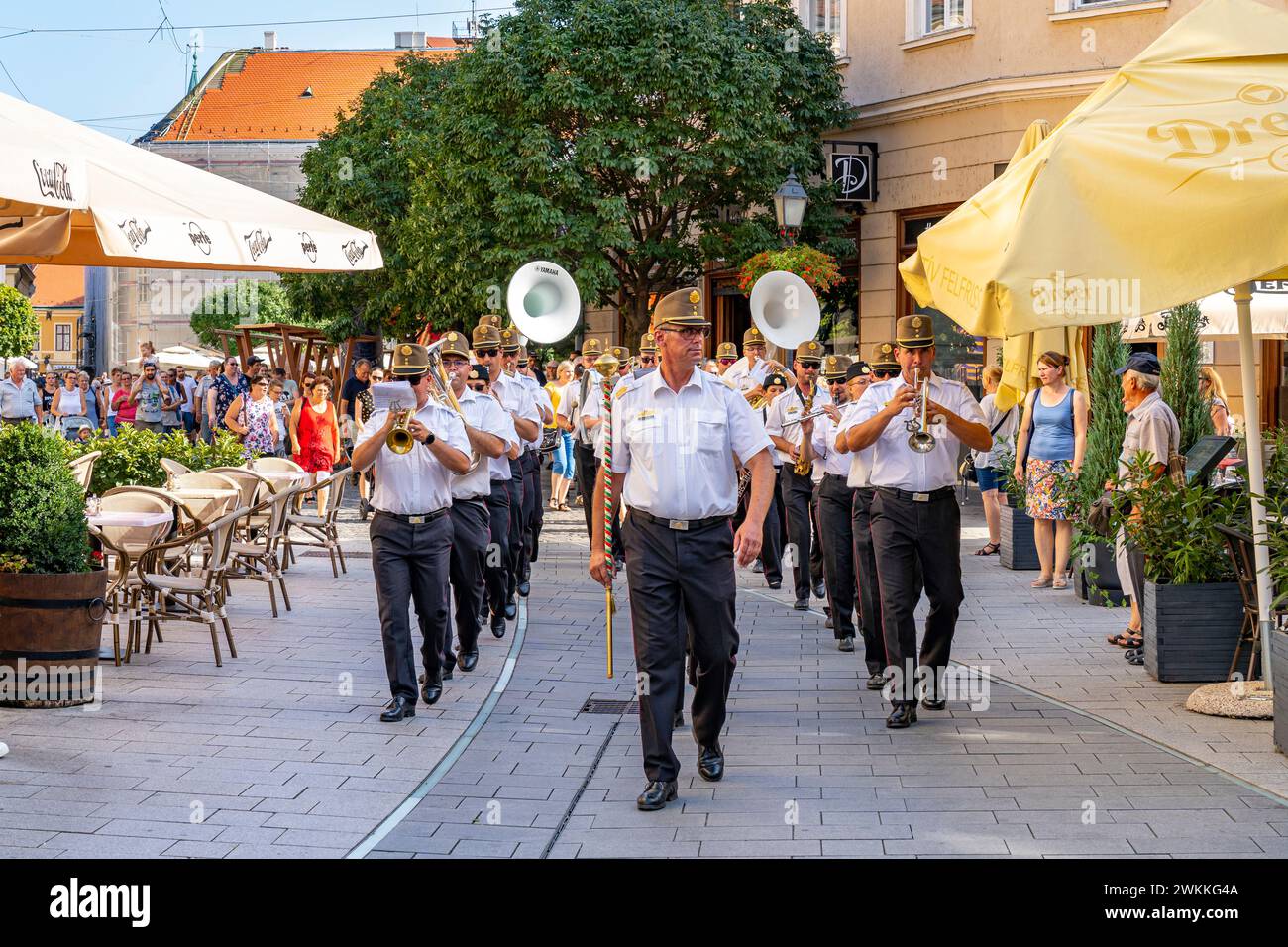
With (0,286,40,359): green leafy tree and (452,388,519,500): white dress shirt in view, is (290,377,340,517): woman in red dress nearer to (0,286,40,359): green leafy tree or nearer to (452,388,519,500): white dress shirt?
(0,286,40,359): green leafy tree

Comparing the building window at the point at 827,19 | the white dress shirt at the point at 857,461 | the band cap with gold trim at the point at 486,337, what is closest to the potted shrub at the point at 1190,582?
the white dress shirt at the point at 857,461

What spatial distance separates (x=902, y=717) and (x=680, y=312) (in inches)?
103

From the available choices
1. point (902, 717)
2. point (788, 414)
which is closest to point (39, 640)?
point (902, 717)

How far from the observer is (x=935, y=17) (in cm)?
2325

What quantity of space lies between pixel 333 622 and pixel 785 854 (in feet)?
21.4

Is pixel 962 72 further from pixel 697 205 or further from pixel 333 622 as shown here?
pixel 333 622

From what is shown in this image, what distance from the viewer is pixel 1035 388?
43.9 feet

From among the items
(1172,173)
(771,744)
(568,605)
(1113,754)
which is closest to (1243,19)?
(1172,173)

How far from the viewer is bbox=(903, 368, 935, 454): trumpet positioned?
310 inches

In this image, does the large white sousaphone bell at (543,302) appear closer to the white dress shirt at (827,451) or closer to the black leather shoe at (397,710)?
the white dress shirt at (827,451)

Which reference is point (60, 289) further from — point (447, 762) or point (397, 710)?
point (447, 762)

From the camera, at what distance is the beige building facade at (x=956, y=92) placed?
2084cm

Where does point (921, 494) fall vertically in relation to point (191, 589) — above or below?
above

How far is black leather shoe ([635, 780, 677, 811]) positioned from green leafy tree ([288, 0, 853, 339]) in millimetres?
18870
